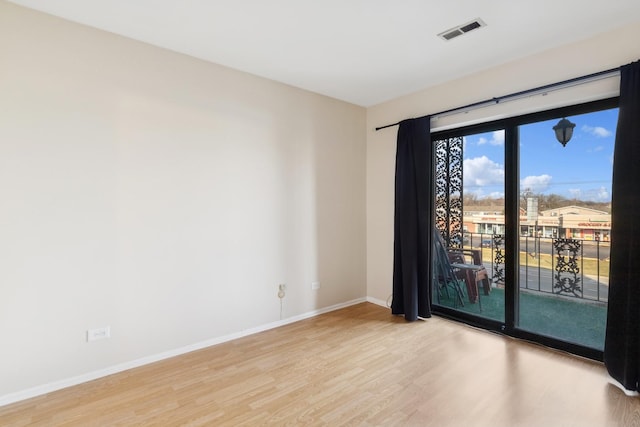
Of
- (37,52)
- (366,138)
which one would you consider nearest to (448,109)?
(366,138)

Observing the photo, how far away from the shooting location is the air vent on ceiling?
7.52 feet

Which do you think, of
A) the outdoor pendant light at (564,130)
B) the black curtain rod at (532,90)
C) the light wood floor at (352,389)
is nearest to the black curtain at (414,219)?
the black curtain rod at (532,90)

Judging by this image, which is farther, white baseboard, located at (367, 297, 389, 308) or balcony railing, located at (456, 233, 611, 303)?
white baseboard, located at (367, 297, 389, 308)

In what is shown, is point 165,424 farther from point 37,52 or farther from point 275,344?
point 37,52

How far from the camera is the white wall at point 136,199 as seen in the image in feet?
6.91

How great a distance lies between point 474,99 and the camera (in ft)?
10.3

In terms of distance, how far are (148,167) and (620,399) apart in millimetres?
3870

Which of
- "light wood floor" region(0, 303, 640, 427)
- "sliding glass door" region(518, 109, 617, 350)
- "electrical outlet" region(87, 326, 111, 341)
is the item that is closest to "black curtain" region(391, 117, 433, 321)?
"light wood floor" region(0, 303, 640, 427)

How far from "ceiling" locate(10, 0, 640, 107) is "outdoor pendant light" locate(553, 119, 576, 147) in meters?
0.66

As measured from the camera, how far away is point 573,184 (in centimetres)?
269

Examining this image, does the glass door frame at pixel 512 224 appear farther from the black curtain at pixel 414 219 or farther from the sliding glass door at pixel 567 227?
the black curtain at pixel 414 219

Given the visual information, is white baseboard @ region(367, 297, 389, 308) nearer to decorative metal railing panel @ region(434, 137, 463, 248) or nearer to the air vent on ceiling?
decorative metal railing panel @ region(434, 137, 463, 248)

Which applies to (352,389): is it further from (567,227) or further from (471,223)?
(567,227)

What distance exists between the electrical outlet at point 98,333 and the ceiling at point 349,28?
7.61 feet
